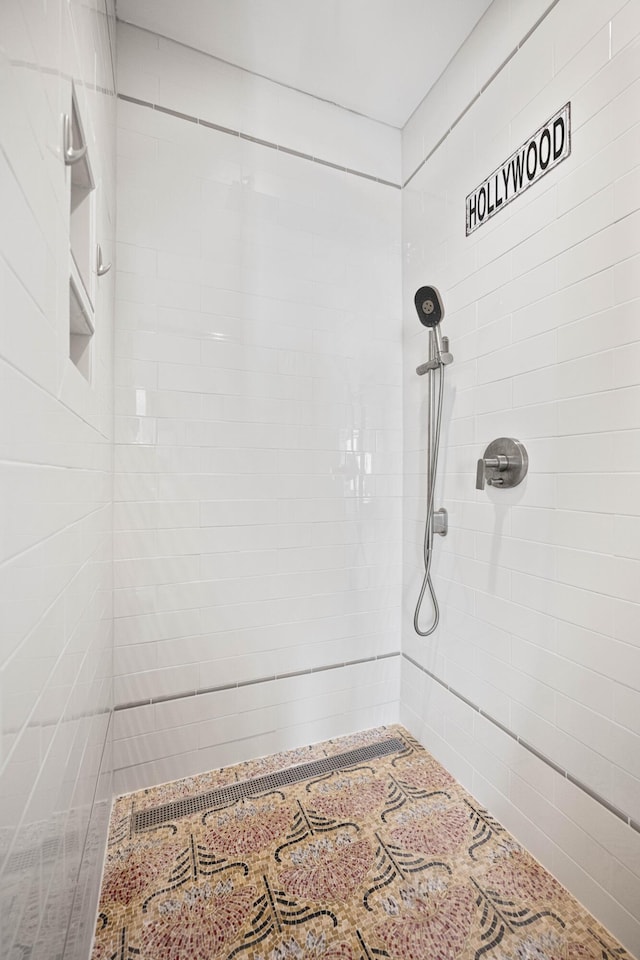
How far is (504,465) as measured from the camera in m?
1.39

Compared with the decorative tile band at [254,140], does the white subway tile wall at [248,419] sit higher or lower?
lower

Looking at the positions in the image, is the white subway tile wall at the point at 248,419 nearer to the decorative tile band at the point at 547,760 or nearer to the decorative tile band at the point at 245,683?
the decorative tile band at the point at 245,683

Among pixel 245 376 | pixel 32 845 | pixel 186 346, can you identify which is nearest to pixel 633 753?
pixel 32 845

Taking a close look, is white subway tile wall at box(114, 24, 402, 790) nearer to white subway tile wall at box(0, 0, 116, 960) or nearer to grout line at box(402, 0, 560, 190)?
grout line at box(402, 0, 560, 190)

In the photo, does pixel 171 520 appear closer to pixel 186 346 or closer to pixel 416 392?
pixel 186 346

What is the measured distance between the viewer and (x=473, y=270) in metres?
1.59

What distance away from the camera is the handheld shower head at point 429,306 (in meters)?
1.62

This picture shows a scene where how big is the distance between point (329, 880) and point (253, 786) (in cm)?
47

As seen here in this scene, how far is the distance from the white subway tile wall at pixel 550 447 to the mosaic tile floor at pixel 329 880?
14 cm

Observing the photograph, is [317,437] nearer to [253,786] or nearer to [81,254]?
[81,254]

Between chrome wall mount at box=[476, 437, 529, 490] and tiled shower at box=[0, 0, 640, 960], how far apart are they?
5 cm

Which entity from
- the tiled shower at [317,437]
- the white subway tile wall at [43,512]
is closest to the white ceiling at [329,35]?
the tiled shower at [317,437]

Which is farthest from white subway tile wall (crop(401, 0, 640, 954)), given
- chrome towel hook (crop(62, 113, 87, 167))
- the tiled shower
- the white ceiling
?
chrome towel hook (crop(62, 113, 87, 167))

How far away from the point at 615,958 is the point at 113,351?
7.35 ft
